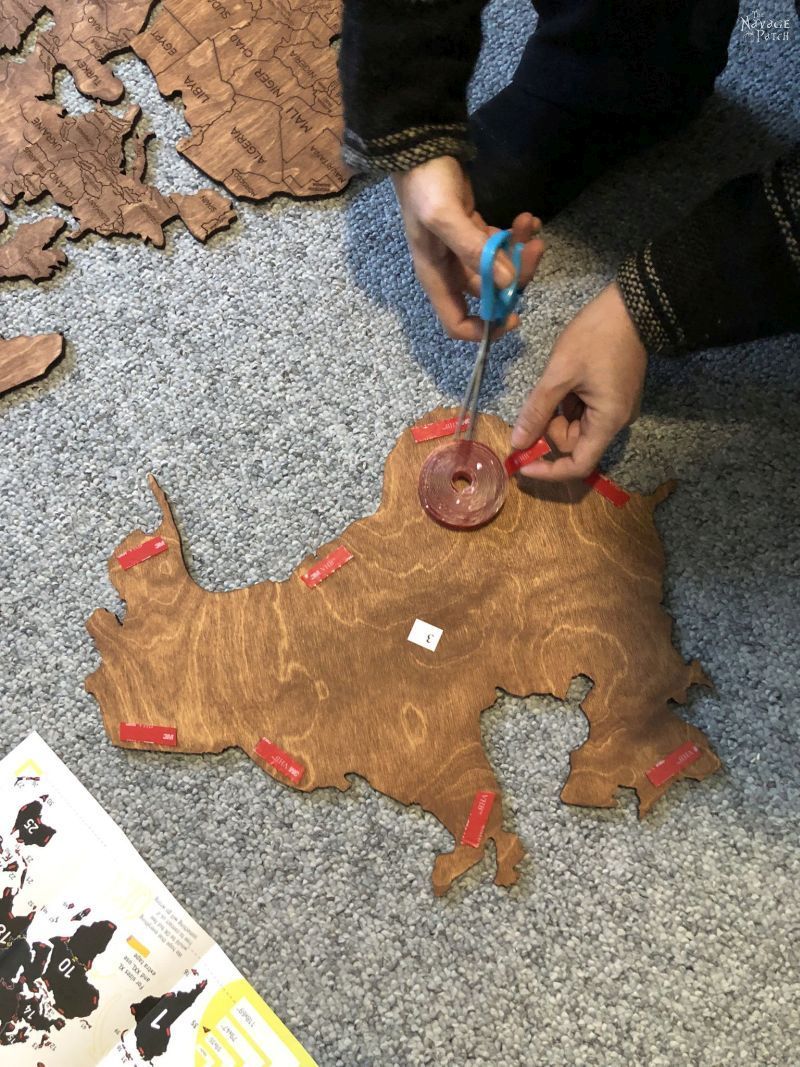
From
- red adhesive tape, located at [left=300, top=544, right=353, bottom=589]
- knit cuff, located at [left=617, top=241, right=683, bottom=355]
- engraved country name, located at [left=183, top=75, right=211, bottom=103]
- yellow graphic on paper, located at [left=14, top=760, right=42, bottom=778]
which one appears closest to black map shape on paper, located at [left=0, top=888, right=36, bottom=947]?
yellow graphic on paper, located at [left=14, top=760, right=42, bottom=778]

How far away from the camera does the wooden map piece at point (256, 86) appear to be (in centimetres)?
94

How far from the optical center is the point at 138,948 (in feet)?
2.46

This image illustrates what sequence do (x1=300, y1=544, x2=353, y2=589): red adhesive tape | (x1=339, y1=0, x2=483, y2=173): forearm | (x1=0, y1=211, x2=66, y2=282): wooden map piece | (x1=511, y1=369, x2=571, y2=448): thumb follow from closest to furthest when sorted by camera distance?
(x1=339, y1=0, x2=483, y2=173): forearm
(x1=511, y1=369, x2=571, y2=448): thumb
(x1=300, y1=544, x2=353, y2=589): red adhesive tape
(x1=0, y1=211, x2=66, y2=282): wooden map piece

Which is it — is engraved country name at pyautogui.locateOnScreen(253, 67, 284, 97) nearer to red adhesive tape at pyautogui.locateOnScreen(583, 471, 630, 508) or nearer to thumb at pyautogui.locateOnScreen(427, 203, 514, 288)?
thumb at pyautogui.locateOnScreen(427, 203, 514, 288)

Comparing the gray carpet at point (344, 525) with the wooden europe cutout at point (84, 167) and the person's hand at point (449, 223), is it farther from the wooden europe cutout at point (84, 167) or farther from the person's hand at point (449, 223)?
the person's hand at point (449, 223)

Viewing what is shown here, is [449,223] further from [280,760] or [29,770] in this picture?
[29,770]

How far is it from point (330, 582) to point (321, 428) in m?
0.17

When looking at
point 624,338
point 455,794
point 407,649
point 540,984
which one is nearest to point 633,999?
point 540,984

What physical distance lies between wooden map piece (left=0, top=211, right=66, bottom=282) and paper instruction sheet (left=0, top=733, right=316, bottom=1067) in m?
0.55

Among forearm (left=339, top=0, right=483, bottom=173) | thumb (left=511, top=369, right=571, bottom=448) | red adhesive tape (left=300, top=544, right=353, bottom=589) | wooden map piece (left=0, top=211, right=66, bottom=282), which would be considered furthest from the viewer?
wooden map piece (left=0, top=211, right=66, bottom=282)

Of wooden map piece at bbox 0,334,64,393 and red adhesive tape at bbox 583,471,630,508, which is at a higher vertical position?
wooden map piece at bbox 0,334,64,393

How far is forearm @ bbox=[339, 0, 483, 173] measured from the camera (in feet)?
1.95

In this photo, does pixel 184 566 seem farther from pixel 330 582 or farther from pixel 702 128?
pixel 702 128

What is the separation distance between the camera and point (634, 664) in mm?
786
